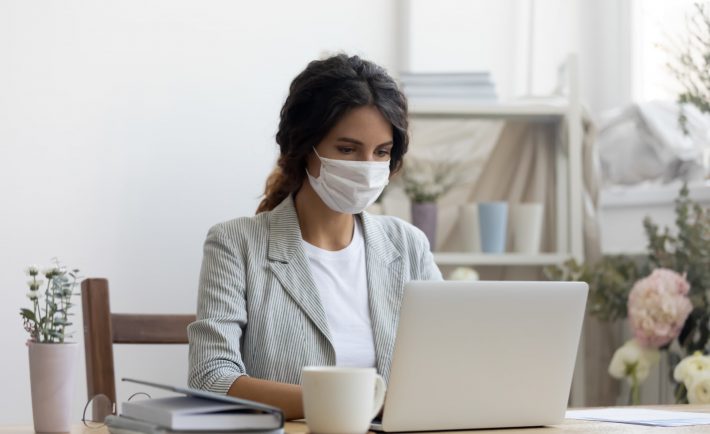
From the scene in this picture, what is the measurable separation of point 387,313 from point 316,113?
36 centimetres

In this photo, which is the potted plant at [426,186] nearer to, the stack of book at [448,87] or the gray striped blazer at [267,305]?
the stack of book at [448,87]

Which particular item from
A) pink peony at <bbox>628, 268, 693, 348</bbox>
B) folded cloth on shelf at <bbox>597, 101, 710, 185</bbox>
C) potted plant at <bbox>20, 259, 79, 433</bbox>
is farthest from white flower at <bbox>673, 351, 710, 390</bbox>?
potted plant at <bbox>20, 259, 79, 433</bbox>

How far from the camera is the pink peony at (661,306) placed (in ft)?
7.45

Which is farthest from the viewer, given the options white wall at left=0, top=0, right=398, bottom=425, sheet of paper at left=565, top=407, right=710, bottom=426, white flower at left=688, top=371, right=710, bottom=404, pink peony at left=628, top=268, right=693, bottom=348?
white wall at left=0, top=0, right=398, bottom=425

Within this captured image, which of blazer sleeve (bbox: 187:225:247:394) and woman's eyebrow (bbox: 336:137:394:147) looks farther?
woman's eyebrow (bbox: 336:137:394:147)

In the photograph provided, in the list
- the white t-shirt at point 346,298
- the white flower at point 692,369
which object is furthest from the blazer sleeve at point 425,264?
the white flower at point 692,369

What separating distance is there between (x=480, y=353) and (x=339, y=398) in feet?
0.71

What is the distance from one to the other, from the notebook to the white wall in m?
1.42

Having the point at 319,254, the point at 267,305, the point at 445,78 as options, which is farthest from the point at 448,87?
the point at 267,305

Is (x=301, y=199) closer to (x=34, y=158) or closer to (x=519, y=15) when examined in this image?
(x=34, y=158)

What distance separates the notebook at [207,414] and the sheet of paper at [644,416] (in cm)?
53

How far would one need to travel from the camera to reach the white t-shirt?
172 cm

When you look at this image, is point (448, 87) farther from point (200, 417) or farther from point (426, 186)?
point (200, 417)

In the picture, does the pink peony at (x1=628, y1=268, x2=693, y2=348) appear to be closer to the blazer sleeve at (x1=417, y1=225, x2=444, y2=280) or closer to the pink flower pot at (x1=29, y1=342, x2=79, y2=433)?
the blazer sleeve at (x1=417, y1=225, x2=444, y2=280)
